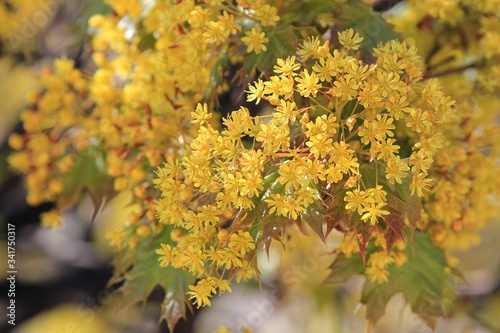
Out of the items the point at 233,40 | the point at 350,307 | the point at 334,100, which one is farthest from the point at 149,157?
the point at 350,307

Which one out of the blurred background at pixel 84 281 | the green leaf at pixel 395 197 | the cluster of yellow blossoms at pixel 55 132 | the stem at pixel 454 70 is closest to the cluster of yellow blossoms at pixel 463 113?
the stem at pixel 454 70

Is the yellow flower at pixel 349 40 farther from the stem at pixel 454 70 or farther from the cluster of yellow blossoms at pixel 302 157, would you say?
the stem at pixel 454 70

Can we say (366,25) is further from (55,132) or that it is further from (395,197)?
(55,132)

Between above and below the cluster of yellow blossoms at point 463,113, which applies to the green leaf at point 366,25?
above

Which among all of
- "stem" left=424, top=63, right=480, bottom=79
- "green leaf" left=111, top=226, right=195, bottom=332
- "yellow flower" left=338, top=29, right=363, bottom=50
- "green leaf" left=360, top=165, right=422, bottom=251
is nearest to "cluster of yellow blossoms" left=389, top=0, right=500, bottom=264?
"stem" left=424, top=63, right=480, bottom=79

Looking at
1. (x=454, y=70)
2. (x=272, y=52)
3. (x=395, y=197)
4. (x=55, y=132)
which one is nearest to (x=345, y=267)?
(x=395, y=197)

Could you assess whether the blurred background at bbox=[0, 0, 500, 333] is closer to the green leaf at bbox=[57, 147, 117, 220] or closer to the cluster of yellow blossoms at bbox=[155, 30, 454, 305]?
the green leaf at bbox=[57, 147, 117, 220]

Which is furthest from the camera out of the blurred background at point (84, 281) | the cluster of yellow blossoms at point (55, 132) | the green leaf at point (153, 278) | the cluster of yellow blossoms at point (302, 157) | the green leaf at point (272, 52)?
the blurred background at point (84, 281)
